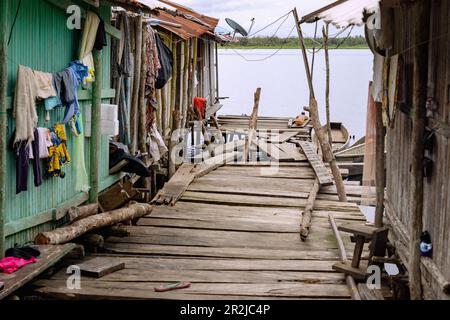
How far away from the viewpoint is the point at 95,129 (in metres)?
9.46

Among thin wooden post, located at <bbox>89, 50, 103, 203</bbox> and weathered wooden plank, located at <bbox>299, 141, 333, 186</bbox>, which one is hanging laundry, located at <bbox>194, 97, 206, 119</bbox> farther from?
thin wooden post, located at <bbox>89, 50, 103, 203</bbox>

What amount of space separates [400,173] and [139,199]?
535 cm

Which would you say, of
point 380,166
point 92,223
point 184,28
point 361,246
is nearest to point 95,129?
point 92,223

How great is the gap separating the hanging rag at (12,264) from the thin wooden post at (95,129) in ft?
9.18

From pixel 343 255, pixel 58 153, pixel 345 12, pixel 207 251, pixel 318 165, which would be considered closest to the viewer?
pixel 345 12

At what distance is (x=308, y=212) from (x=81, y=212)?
155 inches

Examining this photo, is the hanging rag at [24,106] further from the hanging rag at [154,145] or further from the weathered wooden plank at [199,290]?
the hanging rag at [154,145]

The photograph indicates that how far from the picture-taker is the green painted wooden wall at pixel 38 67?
7086 mm

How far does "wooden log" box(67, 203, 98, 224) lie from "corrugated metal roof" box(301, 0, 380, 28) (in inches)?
150

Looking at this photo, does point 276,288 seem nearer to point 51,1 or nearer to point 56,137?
point 56,137

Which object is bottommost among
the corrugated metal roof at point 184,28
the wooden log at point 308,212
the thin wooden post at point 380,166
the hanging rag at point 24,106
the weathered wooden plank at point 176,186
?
the wooden log at point 308,212

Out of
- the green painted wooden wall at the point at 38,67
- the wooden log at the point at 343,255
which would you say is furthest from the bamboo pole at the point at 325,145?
the green painted wooden wall at the point at 38,67

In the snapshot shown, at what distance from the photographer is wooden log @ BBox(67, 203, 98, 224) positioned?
852 centimetres

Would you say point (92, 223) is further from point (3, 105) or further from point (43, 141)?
point (3, 105)
